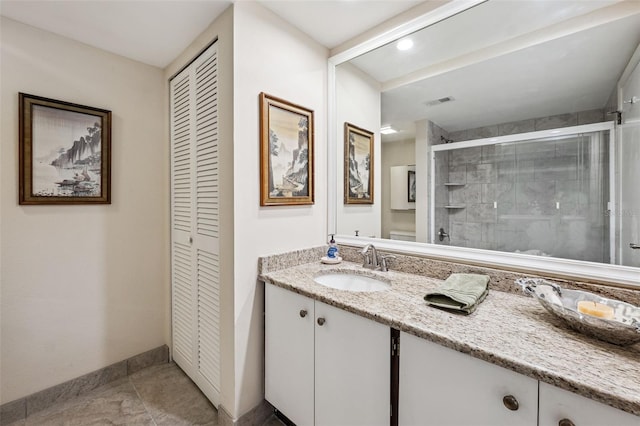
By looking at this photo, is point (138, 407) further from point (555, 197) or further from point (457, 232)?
point (555, 197)

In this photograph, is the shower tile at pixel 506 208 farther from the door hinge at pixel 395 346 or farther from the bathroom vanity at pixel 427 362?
the door hinge at pixel 395 346

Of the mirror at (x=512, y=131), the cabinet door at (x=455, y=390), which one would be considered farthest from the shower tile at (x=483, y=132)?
the cabinet door at (x=455, y=390)

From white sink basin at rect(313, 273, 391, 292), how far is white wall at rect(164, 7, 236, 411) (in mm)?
510

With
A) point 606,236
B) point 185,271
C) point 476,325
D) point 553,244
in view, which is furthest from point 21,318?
point 606,236

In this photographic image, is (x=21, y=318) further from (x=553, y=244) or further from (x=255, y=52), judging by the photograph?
(x=553, y=244)

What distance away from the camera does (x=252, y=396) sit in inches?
60.3

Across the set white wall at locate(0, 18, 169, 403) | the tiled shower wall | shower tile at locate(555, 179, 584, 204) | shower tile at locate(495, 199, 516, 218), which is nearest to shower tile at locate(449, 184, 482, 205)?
the tiled shower wall

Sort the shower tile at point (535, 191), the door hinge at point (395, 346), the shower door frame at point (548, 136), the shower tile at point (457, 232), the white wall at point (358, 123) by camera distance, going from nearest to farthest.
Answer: the door hinge at point (395, 346) → the shower door frame at point (548, 136) → the shower tile at point (535, 191) → the shower tile at point (457, 232) → the white wall at point (358, 123)

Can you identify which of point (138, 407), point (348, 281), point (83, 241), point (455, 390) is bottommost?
point (138, 407)

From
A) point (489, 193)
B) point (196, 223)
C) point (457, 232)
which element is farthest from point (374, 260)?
point (196, 223)

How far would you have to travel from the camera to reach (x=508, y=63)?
4.59 ft

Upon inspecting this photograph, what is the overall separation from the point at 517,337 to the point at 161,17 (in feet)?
7.19

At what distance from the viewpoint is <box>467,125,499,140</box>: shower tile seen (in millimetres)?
1448

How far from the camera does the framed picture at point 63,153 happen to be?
5.16 ft
